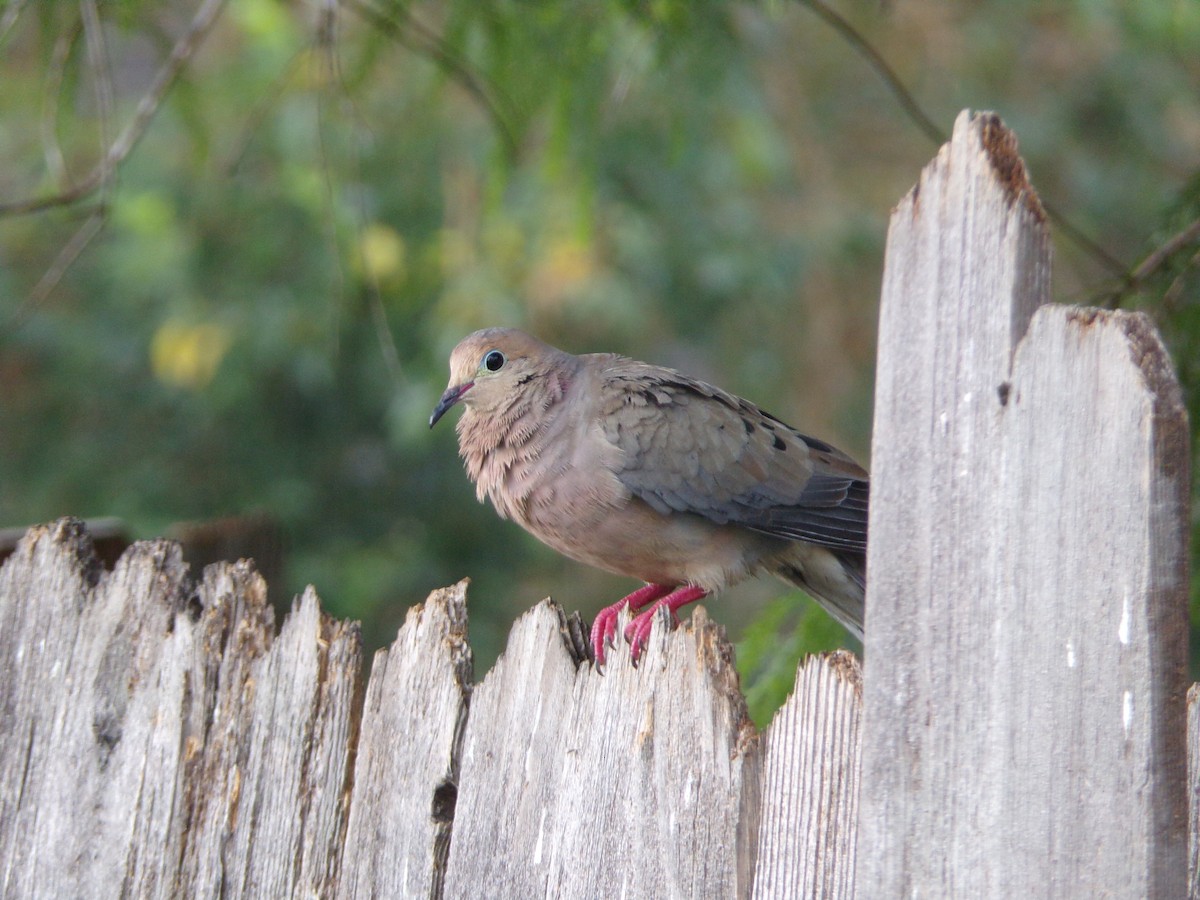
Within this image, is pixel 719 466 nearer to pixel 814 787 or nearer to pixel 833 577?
pixel 833 577

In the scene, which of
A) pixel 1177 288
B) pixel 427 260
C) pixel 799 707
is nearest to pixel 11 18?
pixel 799 707

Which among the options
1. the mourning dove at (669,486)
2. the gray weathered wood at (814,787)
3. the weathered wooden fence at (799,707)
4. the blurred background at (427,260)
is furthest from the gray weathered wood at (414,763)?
the blurred background at (427,260)

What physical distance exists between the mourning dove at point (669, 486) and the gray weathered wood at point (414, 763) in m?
1.15

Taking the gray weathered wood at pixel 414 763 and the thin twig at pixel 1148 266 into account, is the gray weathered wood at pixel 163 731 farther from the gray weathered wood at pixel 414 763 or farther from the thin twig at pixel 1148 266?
the thin twig at pixel 1148 266

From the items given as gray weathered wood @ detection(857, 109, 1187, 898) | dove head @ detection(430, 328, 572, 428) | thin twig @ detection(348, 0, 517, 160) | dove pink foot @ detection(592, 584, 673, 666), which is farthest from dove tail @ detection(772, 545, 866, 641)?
gray weathered wood @ detection(857, 109, 1187, 898)

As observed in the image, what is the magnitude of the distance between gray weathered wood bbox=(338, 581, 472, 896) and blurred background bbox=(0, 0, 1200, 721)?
296cm

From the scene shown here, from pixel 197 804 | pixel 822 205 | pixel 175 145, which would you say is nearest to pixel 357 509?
pixel 175 145

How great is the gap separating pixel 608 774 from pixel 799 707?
0.98 ft

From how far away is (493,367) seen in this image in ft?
11.4

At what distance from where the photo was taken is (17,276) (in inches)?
252

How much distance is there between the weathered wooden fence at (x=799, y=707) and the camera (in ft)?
3.96

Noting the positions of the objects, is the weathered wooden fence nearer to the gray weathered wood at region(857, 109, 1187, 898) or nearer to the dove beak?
the gray weathered wood at region(857, 109, 1187, 898)

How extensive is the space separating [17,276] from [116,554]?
13.8 feet

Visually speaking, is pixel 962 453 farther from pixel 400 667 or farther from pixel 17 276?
pixel 17 276
